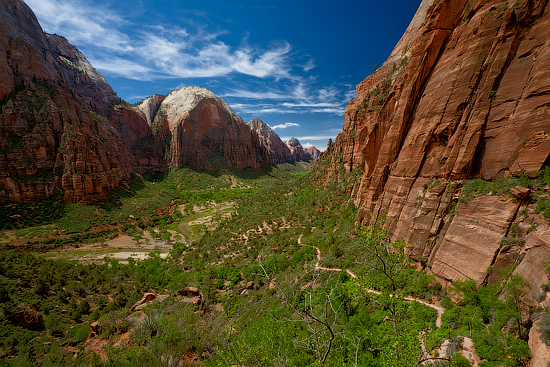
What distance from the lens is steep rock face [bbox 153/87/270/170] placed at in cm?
12200

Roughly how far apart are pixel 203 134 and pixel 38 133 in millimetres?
80546

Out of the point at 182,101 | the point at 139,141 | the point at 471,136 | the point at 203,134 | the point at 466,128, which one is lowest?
the point at 471,136

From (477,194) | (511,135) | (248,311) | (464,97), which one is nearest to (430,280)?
(477,194)

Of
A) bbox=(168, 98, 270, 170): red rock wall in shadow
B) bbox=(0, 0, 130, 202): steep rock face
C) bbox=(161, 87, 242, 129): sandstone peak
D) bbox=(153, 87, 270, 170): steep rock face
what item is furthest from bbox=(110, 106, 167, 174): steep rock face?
bbox=(0, 0, 130, 202): steep rock face

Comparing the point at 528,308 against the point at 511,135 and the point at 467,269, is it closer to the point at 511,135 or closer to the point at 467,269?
the point at 467,269

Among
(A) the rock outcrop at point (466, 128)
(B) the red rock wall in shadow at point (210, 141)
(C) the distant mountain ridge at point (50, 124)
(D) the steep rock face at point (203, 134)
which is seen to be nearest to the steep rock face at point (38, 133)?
(C) the distant mountain ridge at point (50, 124)

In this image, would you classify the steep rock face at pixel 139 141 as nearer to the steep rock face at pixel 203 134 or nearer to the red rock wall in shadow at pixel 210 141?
the steep rock face at pixel 203 134

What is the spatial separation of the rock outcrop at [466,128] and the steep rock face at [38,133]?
2900 inches

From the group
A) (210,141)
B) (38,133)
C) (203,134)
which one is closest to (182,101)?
(203,134)

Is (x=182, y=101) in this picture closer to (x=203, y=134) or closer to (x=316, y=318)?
(x=203, y=134)

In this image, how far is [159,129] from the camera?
126 metres

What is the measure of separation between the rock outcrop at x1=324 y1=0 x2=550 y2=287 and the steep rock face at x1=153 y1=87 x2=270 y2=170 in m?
114

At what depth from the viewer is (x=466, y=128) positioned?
14375 mm

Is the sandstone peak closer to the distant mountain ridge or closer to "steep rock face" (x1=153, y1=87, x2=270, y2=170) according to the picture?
"steep rock face" (x1=153, y1=87, x2=270, y2=170)
